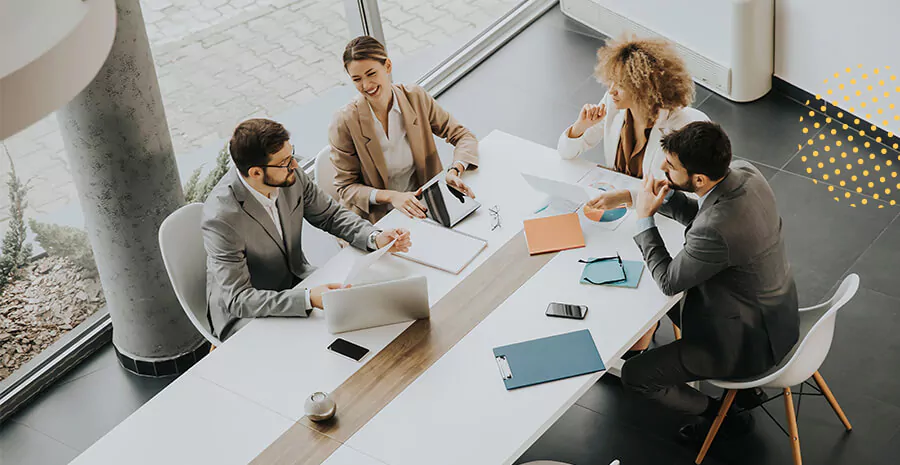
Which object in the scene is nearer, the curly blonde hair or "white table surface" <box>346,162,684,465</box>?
"white table surface" <box>346,162,684,465</box>

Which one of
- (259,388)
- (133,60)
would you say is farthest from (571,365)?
(133,60)

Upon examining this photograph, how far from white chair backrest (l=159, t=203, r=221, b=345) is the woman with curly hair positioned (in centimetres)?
161

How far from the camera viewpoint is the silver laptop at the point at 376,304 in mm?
3225

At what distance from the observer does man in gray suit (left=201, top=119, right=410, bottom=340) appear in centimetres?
344

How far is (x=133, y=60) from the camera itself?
3787mm

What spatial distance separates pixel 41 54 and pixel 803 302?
4246 millimetres

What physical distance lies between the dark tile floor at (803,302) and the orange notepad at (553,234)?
32.4 inches

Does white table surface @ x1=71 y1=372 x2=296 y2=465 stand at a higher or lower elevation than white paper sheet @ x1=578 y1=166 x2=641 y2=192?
higher

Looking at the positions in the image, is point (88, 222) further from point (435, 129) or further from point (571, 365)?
point (571, 365)

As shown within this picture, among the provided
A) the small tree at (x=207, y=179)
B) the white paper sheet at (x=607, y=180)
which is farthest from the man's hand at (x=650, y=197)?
the small tree at (x=207, y=179)

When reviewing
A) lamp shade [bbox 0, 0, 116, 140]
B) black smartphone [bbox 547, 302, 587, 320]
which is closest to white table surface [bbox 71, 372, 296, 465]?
black smartphone [bbox 547, 302, 587, 320]

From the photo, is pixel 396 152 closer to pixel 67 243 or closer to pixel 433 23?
pixel 67 243

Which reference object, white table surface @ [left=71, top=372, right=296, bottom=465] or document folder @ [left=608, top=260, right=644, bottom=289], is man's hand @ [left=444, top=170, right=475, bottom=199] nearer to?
document folder @ [left=608, top=260, right=644, bottom=289]

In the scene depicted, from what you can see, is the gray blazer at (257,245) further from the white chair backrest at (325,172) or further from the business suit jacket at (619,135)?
the business suit jacket at (619,135)
